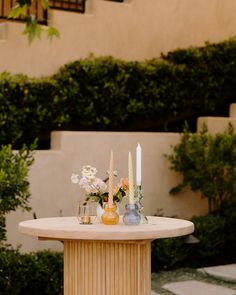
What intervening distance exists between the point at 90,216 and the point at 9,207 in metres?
1.72

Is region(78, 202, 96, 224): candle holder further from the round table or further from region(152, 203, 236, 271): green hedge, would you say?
region(152, 203, 236, 271): green hedge

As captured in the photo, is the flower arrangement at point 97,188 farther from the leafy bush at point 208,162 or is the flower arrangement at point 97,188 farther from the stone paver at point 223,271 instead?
the leafy bush at point 208,162

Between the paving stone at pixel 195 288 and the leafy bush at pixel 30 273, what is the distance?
1235mm

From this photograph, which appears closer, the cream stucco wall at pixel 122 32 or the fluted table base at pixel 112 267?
the fluted table base at pixel 112 267

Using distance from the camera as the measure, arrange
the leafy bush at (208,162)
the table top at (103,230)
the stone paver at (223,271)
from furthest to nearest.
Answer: the leafy bush at (208,162) → the stone paver at (223,271) → the table top at (103,230)

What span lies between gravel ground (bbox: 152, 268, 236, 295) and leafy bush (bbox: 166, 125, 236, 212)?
3.77 feet

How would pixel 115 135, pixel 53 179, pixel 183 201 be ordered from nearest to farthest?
1. pixel 53 179
2. pixel 115 135
3. pixel 183 201

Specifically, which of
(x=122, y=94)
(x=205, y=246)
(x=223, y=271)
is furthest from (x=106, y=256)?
(x=122, y=94)

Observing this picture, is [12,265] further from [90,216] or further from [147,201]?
[147,201]

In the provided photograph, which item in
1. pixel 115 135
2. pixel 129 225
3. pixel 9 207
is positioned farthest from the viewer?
pixel 115 135

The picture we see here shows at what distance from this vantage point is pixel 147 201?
9.51m

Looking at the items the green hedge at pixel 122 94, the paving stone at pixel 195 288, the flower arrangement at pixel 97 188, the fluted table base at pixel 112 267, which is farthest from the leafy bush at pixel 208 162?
the fluted table base at pixel 112 267

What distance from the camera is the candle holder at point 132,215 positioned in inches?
209

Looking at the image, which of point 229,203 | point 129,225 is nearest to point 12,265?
point 129,225
